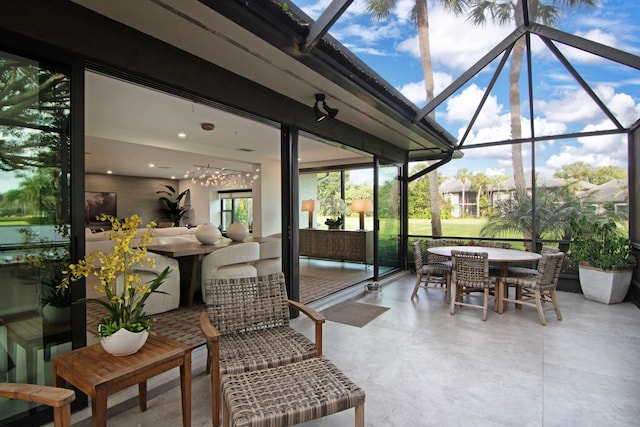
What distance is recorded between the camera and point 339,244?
25.7 feet

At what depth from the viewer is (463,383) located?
2.49m

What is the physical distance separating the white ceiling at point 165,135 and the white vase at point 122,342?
8.00 feet

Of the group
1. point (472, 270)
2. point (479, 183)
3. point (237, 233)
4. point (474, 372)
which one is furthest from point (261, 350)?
point (479, 183)

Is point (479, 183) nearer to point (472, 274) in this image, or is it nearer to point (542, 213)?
point (542, 213)

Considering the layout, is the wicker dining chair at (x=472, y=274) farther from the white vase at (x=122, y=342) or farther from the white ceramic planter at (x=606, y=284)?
the white vase at (x=122, y=342)

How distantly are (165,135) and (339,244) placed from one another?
4336mm

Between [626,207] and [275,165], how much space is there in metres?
7.00

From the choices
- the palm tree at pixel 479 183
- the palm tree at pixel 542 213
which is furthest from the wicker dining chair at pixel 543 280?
the palm tree at pixel 479 183

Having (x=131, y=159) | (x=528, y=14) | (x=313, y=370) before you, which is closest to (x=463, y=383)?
(x=313, y=370)

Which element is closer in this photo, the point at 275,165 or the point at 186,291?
the point at 186,291

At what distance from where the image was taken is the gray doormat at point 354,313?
3.91 meters

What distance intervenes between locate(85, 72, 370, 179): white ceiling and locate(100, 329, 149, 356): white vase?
8.00ft

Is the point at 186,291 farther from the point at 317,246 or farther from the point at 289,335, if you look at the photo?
the point at 317,246

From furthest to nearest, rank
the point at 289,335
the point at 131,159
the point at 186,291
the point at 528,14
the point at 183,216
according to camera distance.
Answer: the point at 183,216, the point at 131,159, the point at 186,291, the point at 528,14, the point at 289,335
